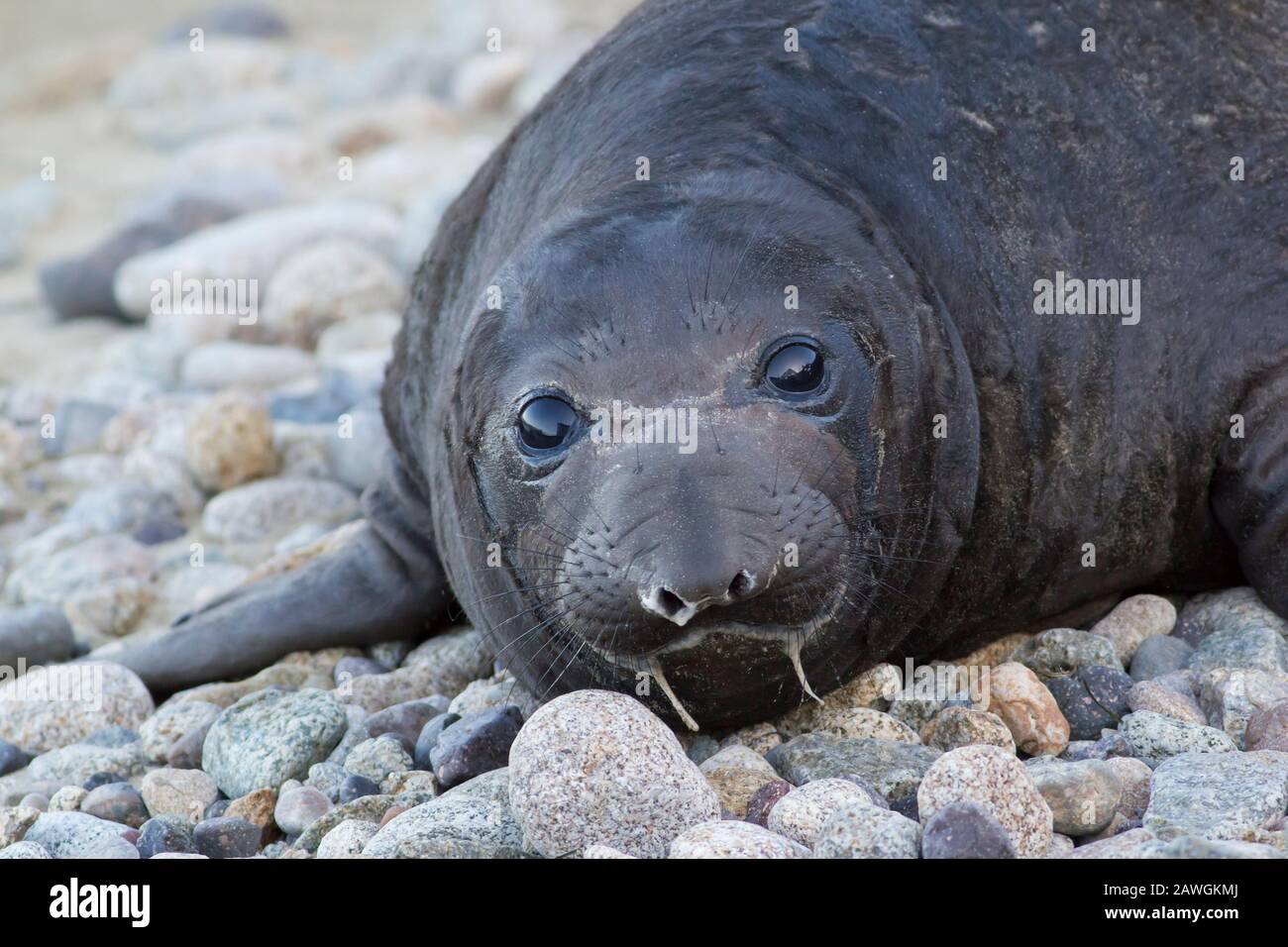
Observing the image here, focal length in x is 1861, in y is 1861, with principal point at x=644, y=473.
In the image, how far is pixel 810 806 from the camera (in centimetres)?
417

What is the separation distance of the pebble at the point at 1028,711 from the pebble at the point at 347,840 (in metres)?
1.67

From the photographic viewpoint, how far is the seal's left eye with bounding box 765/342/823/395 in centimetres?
470

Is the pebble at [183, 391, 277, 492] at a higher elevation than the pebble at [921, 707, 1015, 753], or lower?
higher

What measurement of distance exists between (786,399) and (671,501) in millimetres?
587

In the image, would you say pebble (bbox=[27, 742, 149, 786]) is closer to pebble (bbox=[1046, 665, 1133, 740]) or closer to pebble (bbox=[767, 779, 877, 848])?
pebble (bbox=[767, 779, 877, 848])

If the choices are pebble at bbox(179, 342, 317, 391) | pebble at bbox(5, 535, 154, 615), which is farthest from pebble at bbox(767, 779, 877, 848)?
pebble at bbox(179, 342, 317, 391)

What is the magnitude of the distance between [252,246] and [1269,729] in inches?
306

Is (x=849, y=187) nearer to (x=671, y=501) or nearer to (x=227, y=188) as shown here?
(x=671, y=501)

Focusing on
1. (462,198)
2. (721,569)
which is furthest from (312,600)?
(721,569)

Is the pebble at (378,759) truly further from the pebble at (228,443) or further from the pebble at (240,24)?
the pebble at (240,24)

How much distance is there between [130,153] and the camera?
16000mm

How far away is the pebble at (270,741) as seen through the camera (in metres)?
5.37

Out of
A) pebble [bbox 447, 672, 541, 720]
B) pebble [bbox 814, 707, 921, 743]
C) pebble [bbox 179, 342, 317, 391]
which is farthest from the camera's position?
pebble [bbox 179, 342, 317, 391]

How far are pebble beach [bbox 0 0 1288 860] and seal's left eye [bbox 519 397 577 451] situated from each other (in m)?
0.70
